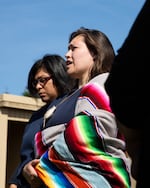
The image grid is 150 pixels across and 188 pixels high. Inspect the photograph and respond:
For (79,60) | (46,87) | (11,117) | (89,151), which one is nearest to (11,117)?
(11,117)

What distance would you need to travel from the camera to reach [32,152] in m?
3.70

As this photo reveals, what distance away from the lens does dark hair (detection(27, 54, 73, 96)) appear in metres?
4.20

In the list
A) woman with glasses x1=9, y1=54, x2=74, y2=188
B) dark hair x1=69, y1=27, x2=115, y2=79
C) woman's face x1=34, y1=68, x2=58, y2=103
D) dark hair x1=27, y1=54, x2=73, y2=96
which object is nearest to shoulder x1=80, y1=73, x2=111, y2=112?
dark hair x1=69, y1=27, x2=115, y2=79

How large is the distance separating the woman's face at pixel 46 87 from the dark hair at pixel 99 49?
2.70 feet

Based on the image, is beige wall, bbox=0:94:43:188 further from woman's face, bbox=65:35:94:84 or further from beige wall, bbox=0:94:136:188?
woman's face, bbox=65:35:94:84

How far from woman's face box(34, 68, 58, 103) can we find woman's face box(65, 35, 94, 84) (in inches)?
30.3

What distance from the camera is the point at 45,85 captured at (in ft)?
14.0

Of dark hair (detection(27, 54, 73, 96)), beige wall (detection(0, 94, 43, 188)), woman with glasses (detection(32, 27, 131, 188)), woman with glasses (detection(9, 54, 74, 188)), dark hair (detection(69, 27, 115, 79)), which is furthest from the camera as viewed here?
beige wall (detection(0, 94, 43, 188))

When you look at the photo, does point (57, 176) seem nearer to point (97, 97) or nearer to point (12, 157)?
point (97, 97)

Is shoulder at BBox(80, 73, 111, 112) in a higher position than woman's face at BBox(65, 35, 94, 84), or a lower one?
lower

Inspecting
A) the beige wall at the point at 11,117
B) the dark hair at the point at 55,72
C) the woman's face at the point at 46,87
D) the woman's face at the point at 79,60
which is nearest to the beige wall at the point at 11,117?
the beige wall at the point at 11,117

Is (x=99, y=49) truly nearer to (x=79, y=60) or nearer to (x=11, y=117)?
(x=79, y=60)

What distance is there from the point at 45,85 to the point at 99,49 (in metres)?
0.99

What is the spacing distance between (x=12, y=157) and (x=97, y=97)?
934cm
